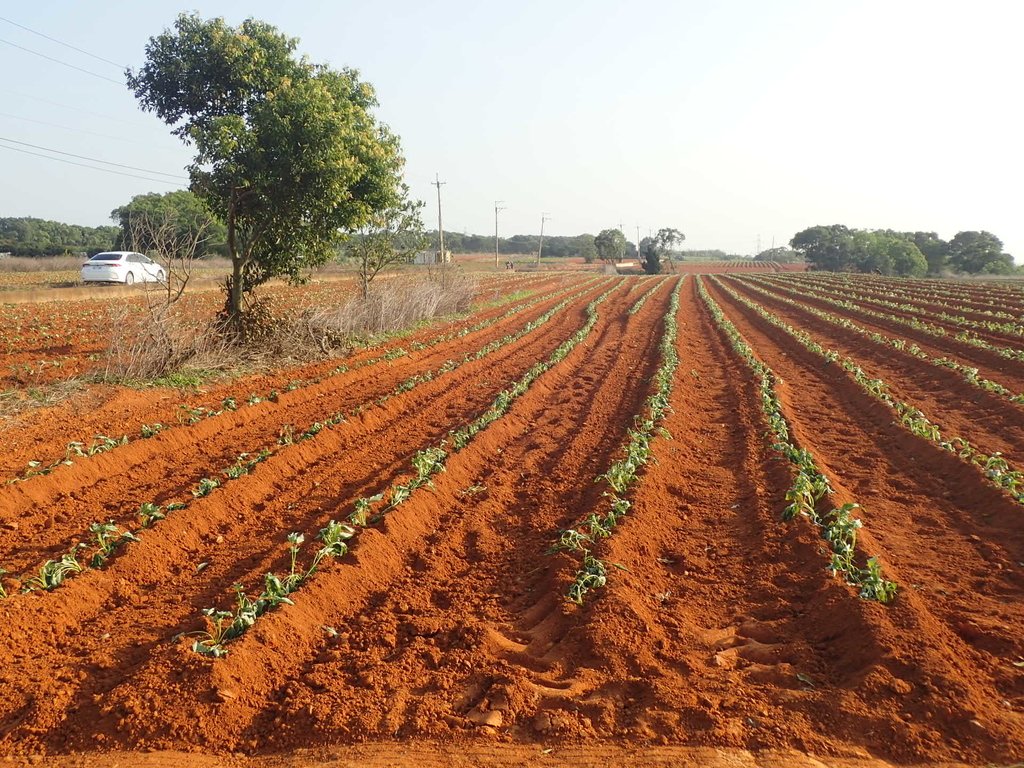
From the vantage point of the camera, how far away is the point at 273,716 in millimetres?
3664

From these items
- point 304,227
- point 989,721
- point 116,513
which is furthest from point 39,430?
point 989,721

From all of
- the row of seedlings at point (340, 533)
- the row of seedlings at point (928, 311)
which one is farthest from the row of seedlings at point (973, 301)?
the row of seedlings at point (340, 533)

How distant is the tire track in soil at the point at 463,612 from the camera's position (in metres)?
3.68

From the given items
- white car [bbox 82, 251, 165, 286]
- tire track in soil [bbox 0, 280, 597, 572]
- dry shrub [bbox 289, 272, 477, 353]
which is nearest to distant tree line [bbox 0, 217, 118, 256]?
white car [bbox 82, 251, 165, 286]

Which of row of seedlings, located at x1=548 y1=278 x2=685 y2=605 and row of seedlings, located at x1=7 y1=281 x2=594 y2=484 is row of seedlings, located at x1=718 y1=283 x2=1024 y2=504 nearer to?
row of seedlings, located at x1=548 y1=278 x2=685 y2=605

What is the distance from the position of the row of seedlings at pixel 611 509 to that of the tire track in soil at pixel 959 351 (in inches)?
273

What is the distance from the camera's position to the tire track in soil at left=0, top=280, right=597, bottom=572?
5926 millimetres

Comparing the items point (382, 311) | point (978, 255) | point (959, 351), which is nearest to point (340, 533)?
point (382, 311)

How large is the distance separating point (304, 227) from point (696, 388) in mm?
8220

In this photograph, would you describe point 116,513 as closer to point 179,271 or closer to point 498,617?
point 498,617

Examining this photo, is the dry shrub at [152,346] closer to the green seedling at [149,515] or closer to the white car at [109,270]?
the green seedling at [149,515]

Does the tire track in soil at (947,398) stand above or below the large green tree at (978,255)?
below

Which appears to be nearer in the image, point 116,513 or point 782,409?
point 116,513

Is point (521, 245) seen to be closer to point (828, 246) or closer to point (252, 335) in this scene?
point (828, 246)
